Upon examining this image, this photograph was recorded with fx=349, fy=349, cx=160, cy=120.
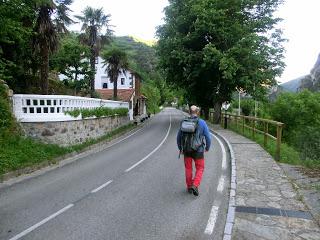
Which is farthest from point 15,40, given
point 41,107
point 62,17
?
point 41,107

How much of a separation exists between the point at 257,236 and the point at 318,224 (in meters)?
1.30

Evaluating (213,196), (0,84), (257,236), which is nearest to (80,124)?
(0,84)

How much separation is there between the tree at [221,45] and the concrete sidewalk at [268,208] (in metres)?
15.6

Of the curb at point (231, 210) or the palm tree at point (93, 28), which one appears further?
the palm tree at point (93, 28)

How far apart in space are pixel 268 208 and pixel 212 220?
4.55 ft

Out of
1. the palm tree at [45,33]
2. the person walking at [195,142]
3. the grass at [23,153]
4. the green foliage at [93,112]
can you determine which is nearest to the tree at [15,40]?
the palm tree at [45,33]

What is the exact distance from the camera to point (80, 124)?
56.6 feet

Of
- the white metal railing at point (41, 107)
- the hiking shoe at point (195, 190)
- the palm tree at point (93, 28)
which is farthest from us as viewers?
the palm tree at point (93, 28)

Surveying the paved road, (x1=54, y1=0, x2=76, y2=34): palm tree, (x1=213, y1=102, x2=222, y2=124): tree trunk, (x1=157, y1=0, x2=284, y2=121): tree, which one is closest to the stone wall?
the paved road

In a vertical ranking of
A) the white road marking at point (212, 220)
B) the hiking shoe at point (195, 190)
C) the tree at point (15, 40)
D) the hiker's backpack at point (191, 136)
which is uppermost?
the tree at point (15, 40)

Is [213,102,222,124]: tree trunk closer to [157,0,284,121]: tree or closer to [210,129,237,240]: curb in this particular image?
[157,0,284,121]: tree

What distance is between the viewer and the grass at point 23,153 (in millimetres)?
10980

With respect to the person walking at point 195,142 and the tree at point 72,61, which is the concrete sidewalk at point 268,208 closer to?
the person walking at point 195,142

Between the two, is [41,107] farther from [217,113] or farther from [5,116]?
[217,113]
